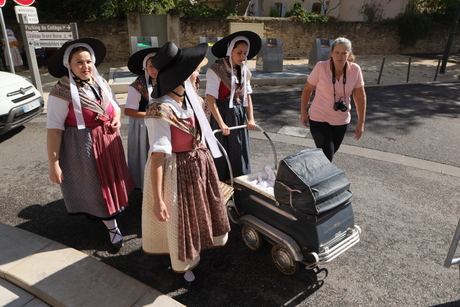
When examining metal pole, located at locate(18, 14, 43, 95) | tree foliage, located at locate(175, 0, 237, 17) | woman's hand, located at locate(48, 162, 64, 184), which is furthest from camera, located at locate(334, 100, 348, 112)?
tree foliage, located at locate(175, 0, 237, 17)

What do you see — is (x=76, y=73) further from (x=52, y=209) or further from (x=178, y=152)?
(x=52, y=209)

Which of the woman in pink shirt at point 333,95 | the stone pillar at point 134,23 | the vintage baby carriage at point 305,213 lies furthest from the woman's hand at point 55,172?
the stone pillar at point 134,23

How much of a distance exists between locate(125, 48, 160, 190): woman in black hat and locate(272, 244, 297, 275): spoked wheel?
1761 mm

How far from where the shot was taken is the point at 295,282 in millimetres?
2922

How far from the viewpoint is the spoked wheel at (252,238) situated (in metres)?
3.14

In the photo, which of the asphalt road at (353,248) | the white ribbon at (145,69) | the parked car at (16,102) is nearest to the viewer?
the asphalt road at (353,248)

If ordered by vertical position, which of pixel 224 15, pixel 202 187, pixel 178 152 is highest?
pixel 224 15

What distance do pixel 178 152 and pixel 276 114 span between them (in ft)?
18.2

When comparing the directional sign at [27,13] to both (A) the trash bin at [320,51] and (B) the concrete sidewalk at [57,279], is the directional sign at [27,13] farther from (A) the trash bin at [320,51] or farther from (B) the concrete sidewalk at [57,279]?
(A) the trash bin at [320,51]

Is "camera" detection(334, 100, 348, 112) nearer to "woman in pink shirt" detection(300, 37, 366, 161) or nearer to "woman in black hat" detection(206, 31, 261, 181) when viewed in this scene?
"woman in pink shirt" detection(300, 37, 366, 161)

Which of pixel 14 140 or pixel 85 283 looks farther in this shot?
pixel 14 140

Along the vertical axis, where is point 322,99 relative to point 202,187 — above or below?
above

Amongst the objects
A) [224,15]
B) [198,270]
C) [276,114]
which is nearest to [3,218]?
[198,270]

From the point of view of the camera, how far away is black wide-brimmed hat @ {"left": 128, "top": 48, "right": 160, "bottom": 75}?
348cm
